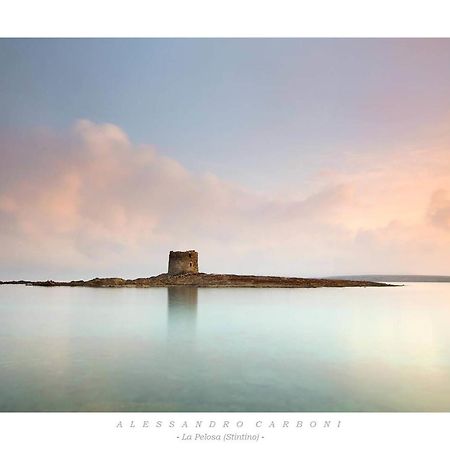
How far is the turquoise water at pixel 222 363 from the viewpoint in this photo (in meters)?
4.62

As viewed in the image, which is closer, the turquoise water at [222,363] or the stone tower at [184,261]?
the turquoise water at [222,363]

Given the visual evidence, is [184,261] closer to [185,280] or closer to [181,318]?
[185,280]

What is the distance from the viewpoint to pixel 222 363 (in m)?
5.90

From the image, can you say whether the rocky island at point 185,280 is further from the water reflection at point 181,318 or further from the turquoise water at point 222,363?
the turquoise water at point 222,363

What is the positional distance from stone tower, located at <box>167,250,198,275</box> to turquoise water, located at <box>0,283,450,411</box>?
12348 millimetres

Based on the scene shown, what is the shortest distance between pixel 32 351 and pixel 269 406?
4.13 metres

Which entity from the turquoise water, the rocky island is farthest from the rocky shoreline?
the turquoise water

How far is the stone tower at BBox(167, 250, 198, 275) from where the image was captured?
74.6 feet

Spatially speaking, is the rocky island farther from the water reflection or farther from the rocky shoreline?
the water reflection

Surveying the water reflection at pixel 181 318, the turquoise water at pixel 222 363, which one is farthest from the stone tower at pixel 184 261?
the turquoise water at pixel 222 363

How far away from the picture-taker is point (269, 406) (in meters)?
4.50

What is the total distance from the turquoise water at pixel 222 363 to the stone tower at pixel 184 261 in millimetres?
12348
